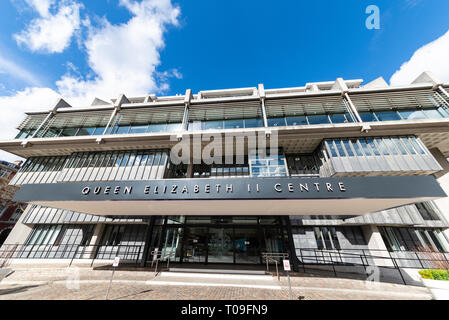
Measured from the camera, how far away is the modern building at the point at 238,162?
1205 centimetres

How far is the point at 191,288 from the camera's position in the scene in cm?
721

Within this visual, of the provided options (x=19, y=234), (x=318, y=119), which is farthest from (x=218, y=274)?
(x=19, y=234)

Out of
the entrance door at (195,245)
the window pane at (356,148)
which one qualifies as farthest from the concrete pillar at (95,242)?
the window pane at (356,148)

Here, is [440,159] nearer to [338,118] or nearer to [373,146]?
[373,146]

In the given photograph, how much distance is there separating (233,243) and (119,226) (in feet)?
35.9

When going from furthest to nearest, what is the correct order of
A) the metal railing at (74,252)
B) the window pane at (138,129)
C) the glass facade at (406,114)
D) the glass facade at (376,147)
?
the window pane at (138,129)
the metal railing at (74,252)
the glass facade at (406,114)
the glass facade at (376,147)

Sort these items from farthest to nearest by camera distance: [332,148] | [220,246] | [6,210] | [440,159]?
[6,210]
[440,159]
[332,148]
[220,246]

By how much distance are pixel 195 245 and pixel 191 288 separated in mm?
5852

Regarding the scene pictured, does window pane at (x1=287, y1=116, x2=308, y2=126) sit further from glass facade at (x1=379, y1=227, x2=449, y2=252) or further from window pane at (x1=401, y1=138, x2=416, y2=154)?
glass facade at (x1=379, y1=227, x2=449, y2=252)

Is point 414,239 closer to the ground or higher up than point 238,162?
closer to the ground

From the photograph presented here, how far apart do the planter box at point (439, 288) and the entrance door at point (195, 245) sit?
12.1 metres

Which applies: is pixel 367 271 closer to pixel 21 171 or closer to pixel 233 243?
pixel 233 243

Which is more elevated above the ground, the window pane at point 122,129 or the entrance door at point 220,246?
the window pane at point 122,129

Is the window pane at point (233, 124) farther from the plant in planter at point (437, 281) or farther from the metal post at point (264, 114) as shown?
the plant in planter at point (437, 281)
